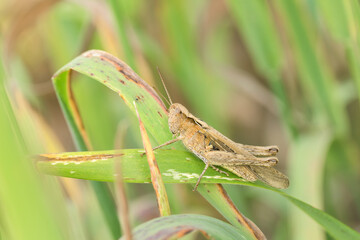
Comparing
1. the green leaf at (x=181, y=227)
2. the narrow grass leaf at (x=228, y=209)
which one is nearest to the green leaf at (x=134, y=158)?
the narrow grass leaf at (x=228, y=209)

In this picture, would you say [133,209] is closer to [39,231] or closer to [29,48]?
[39,231]

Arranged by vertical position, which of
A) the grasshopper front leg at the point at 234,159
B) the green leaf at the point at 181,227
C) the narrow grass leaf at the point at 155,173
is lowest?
the grasshopper front leg at the point at 234,159

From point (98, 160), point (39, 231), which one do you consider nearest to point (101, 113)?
point (98, 160)

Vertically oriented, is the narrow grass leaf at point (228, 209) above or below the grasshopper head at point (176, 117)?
below

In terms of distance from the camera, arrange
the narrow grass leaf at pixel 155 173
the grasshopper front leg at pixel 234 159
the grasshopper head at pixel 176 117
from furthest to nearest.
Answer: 1. the grasshopper front leg at pixel 234 159
2. the grasshopper head at pixel 176 117
3. the narrow grass leaf at pixel 155 173

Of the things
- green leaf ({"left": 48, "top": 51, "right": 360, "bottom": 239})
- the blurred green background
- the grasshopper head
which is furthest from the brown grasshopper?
the blurred green background

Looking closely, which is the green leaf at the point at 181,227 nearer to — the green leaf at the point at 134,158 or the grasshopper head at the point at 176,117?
the green leaf at the point at 134,158

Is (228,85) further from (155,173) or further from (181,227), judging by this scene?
(181,227)

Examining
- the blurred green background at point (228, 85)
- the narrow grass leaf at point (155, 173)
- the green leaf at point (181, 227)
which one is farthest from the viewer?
the blurred green background at point (228, 85)
